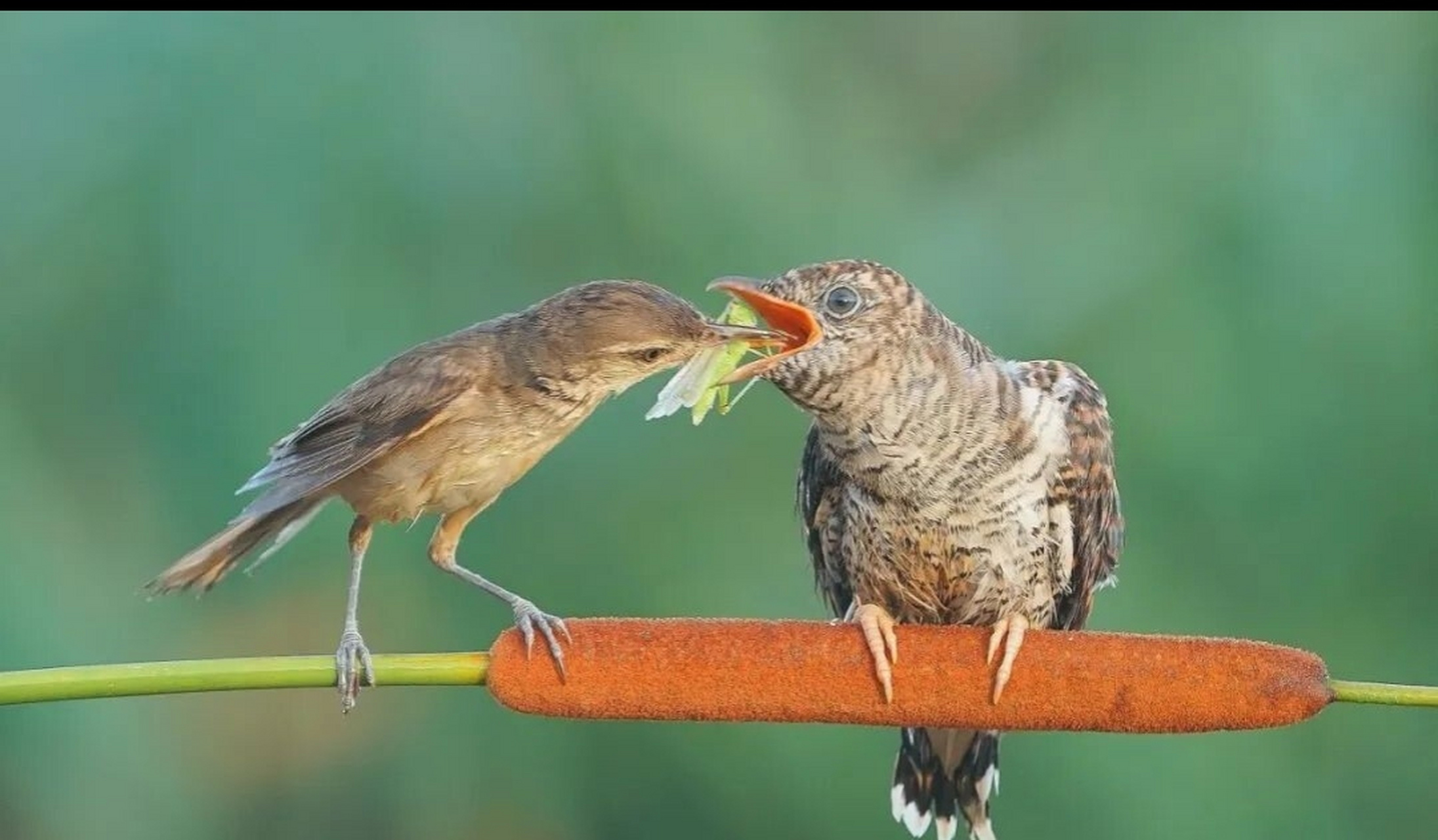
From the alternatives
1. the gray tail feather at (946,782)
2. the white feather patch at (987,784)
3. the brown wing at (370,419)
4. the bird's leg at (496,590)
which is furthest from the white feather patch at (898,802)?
the brown wing at (370,419)

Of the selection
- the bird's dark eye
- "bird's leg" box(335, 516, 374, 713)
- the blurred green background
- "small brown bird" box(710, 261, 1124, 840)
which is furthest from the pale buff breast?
the blurred green background

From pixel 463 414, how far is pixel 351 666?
45cm

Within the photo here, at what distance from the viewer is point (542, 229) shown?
3488 millimetres

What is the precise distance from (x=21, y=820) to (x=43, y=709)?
208 mm

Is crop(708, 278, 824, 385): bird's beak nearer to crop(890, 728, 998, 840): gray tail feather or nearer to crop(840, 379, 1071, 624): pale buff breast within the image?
crop(840, 379, 1071, 624): pale buff breast

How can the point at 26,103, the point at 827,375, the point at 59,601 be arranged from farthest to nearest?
the point at 26,103 → the point at 59,601 → the point at 827,375

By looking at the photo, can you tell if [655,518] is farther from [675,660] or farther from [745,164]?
[675,660]

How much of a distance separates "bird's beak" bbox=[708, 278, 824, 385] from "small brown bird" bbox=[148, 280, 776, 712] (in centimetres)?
4

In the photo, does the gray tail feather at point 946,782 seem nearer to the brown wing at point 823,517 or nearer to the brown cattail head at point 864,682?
the brown wing at point 823,517

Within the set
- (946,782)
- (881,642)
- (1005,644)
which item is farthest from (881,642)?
(946,782)

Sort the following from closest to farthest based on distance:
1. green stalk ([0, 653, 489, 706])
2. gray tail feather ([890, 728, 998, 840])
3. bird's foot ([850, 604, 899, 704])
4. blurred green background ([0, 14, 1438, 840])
A: green stalk ([0, 653, 489, 706]), bird's foot ([850, 604, 899, 704]), gray tail feather ([890, 728, 998, 840]), blurred green background ([0, 14, 1438, 840])

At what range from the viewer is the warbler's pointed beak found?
1981 millimetres

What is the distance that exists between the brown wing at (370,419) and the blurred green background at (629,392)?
106 centimetres

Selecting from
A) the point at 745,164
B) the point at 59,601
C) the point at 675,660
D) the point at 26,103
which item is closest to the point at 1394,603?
the point at 745,164
